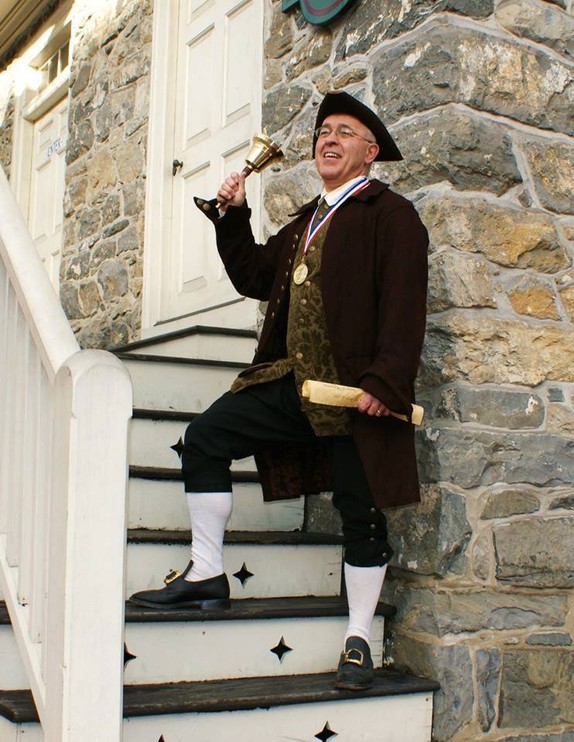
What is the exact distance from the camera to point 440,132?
9.94ft

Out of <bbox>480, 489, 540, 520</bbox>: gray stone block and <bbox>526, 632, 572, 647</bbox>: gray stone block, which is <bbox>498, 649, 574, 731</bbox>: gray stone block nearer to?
<bbox>526, 632, 572, 647</bbox>: gray stone block

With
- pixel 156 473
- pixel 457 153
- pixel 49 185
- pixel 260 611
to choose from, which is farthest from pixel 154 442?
pixel 49 185

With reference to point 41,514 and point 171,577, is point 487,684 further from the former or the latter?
point 41,514

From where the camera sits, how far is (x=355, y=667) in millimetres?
2711

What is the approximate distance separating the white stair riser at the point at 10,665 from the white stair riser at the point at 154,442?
897 millimetres

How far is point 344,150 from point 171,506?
1.26 m

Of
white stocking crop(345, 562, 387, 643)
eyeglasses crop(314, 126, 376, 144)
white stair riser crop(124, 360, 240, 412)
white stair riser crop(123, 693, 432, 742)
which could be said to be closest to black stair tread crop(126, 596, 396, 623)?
white stocking crop(345, 562, 387, 643)

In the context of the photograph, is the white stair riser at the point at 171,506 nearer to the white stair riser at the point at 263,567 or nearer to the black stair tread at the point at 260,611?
the white stair riser at the point at 263,567

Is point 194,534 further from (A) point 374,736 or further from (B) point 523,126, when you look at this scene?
(B) point 523,126

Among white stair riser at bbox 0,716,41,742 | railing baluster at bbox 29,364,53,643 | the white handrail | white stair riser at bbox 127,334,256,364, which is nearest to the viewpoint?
the white handrail

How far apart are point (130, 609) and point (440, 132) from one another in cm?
170

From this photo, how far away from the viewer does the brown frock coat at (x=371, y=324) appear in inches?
104

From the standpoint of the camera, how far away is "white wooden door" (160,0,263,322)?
4523 millimetres

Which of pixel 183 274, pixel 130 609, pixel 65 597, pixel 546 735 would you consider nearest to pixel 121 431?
pixel 65 597
